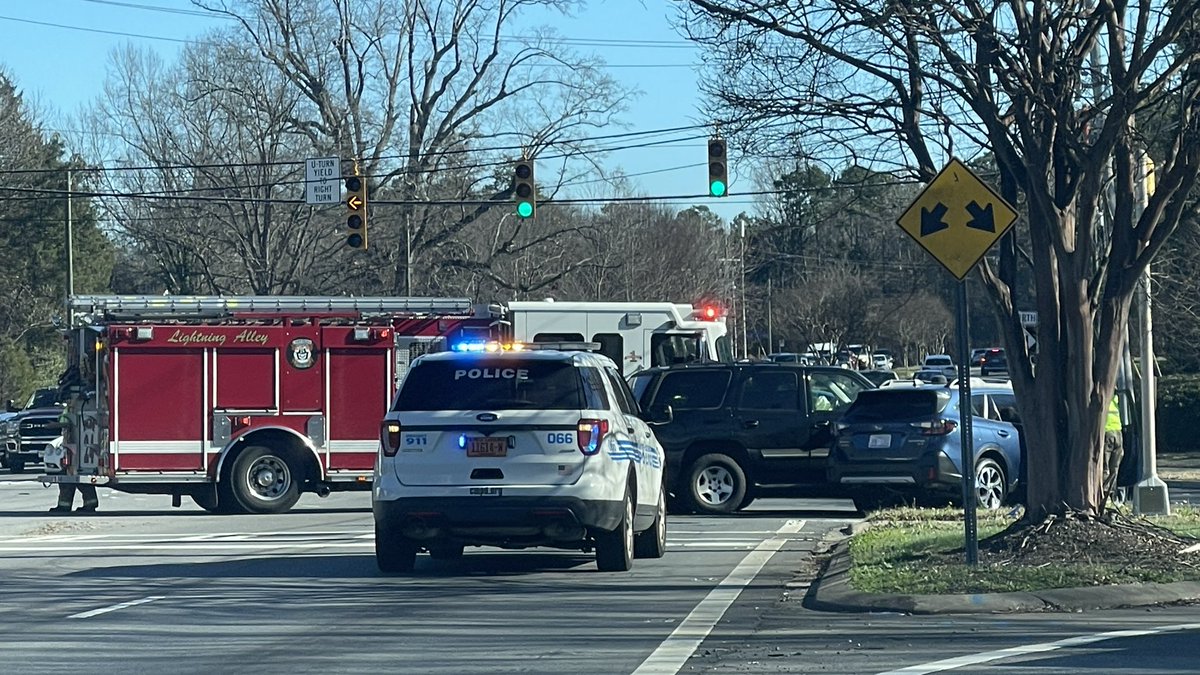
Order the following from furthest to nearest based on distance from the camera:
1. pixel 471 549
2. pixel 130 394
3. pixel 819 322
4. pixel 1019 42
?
pixel 819 322, pixel 130 394, pixel 471 549, pixel 1019 42

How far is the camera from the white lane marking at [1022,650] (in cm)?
865

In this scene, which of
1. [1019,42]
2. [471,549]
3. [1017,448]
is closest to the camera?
[1019,42]

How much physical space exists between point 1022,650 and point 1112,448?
24.0ft

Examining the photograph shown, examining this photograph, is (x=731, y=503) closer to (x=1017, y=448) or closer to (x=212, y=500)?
(x=1017, y=448)

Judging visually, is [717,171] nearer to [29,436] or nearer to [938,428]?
[938,428]

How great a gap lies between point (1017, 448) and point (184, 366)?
35.9 ft

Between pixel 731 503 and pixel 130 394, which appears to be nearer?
pixel 731 503

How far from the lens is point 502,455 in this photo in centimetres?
1273

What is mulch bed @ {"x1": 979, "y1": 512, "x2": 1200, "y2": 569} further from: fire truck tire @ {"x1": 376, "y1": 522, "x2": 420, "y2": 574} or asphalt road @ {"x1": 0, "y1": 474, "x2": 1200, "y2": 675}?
fire truck tire @ {"x1": 376, "y1": 522, "x2": 420, "y2": 574}

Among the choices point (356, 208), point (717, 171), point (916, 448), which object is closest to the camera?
point (916, 448)

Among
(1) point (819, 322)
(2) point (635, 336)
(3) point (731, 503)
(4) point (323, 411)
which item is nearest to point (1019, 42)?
(3) point (731, 503)

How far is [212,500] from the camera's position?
72.5 ft

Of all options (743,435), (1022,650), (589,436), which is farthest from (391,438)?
(743,435)

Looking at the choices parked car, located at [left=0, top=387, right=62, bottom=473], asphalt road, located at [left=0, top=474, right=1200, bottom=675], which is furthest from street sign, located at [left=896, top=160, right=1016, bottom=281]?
parked car, located at [left=0, top=387, right=62, bottom=473]
